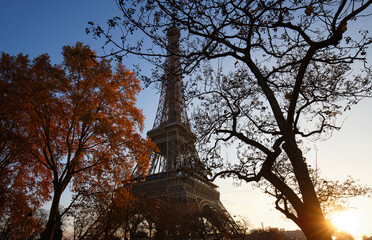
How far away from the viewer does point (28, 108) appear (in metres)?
9.14

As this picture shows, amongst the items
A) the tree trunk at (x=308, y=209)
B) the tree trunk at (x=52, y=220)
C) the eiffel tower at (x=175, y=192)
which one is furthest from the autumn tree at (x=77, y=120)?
the eiffel tower at (x=175, y=192)

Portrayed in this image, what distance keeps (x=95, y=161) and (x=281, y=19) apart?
873 centimetres

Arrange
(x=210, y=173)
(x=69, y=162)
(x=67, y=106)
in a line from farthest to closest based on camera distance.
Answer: (x=67, y=106)
(x=69, y=162)
(x=210, y=173)

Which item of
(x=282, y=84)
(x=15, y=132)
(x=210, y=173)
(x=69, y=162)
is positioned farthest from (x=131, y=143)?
(x=282, y=84)

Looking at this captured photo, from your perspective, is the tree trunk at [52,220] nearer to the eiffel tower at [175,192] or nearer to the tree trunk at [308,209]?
the tree trunk at [308,209]

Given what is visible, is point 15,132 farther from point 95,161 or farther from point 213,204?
point 213,204

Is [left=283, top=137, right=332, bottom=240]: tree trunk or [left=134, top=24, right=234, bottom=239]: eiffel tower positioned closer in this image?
[left=283, top=137, right=332, bottom=240]: tree trunk

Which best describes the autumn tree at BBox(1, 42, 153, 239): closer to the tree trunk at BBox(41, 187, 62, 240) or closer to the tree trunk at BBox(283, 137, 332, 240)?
the tree trunk at BBox(41, 187, 62, 240)

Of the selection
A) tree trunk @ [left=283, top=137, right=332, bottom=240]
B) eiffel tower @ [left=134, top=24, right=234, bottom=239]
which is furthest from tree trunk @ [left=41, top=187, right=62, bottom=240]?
eiffel tower @ [left=134, top=24, right=234, bottom=239]

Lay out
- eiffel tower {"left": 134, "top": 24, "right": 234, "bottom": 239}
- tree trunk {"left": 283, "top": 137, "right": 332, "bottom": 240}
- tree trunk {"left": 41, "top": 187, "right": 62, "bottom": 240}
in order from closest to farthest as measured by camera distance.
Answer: tree trunk {"left": 283, "top": 137, "right": 332, "bottom": 240}, tree trunk {"left": 41, "top": 187, "right": 62, "bottom": 240}, eiffel tower {"left": 134, "top": 24, "right": 234, "bottom": 239}

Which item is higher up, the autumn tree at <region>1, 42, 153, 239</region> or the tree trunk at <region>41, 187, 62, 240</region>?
the autumn tree at <region>1, 42, 153, 239</region>

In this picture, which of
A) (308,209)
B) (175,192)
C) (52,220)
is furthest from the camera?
(175,192)

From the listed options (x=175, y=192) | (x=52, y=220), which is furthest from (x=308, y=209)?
(x=175, y=192)

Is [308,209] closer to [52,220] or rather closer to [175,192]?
[52,220]
